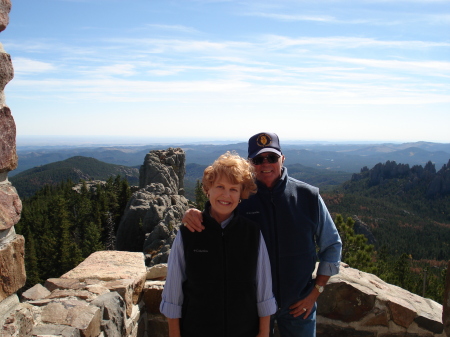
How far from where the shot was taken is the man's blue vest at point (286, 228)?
3.45 meters

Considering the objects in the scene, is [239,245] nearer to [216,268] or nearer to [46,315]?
[216,268]

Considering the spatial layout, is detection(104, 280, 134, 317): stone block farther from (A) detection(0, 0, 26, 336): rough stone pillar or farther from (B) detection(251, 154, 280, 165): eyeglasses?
(B) detection(251, 154, 280, 165): eyeglasses

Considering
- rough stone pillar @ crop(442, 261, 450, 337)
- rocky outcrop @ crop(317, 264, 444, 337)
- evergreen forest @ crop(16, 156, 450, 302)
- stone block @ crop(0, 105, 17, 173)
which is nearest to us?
stone block @ crop(0, 105, 17, 173)

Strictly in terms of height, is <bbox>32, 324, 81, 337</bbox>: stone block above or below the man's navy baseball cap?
below

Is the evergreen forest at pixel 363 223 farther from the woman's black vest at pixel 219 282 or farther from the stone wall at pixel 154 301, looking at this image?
the woman's black vest at pixel 219 282

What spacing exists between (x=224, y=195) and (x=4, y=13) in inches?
78.0

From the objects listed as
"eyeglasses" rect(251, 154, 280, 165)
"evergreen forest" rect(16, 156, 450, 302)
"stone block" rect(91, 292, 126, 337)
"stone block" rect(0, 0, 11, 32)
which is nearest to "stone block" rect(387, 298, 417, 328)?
"eyeglasses" rect(251, 154, 280, 165)

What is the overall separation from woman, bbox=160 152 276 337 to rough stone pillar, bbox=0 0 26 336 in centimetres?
108

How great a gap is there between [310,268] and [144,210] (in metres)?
28.6

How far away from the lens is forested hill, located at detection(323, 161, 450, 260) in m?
74.1

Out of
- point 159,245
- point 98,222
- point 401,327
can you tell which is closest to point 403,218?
point 98,222

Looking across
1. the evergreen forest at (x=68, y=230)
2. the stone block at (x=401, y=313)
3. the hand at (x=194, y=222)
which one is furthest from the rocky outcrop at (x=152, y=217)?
the hand at (x=194, y=222)

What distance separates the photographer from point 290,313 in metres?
3.52

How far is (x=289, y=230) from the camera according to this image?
3.45 m
